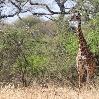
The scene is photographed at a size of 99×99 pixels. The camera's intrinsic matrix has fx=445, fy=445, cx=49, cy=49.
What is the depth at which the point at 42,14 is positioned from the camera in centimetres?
2020

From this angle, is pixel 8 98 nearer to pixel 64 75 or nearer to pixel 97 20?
pixel 64 75

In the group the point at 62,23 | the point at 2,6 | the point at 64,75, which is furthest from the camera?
the point at 2,6

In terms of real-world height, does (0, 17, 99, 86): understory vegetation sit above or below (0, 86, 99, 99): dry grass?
below

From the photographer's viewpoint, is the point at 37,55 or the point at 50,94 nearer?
the point at 50,94

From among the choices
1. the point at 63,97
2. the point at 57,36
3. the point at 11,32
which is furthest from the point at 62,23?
the point at 63,97

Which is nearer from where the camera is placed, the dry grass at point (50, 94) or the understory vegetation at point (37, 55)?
the dry grass at point (50, 94)

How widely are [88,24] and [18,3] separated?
883 cm

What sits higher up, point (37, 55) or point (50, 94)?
point (50, 94)

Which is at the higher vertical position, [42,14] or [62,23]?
[62,23]

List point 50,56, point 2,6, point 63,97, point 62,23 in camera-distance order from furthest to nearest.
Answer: point 2,6 < point 62,23 < point 50,56 < point 63,97

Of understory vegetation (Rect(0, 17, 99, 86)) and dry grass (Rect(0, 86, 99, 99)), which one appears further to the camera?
understory vegetation (Rect(0, 17, 99, 86))

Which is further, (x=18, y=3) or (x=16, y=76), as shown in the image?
(x=18, y=3)

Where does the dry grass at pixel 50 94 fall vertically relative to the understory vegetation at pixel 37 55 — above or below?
above

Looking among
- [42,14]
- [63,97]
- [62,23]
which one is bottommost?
[42,14]
